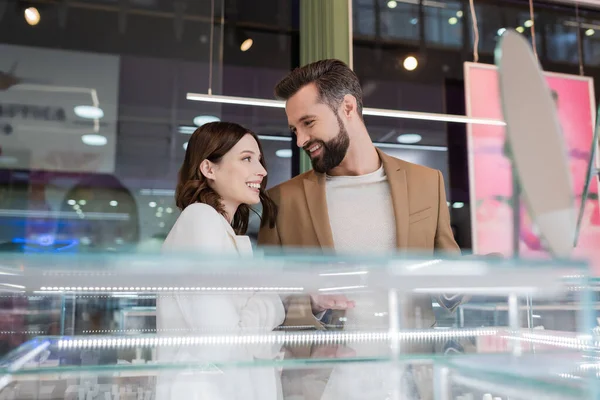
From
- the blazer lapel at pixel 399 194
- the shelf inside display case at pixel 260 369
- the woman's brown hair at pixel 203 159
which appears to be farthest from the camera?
the blazer lapel at pixel 399 194

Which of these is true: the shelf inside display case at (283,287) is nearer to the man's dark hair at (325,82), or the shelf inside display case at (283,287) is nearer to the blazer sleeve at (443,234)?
the blazer sleeve at (443,234)

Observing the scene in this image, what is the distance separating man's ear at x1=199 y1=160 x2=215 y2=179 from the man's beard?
44 cm

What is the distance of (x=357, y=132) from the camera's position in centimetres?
209

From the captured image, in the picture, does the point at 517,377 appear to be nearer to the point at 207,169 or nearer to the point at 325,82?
the point at 207,169

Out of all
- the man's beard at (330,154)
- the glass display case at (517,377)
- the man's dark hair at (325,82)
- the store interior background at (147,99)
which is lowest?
the glass display case at (517,377)

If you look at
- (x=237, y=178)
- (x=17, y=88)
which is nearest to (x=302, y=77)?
(x=237, y=178)

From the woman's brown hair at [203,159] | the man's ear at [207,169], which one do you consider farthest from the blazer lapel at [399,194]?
the man's ear at [207,169]

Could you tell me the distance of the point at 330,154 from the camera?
199cm

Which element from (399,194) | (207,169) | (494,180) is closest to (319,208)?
(399,194)

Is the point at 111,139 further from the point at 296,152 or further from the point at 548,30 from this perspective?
the point at 548,30

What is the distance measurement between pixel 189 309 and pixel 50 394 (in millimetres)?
192

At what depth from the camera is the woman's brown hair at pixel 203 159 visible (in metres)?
1.59

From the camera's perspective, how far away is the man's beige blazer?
1.83m

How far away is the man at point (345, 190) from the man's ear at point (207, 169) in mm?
337
